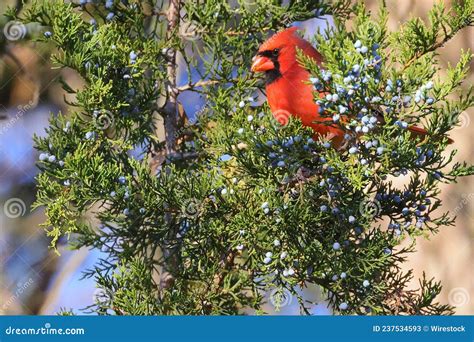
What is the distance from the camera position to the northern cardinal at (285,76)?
85.9 inches

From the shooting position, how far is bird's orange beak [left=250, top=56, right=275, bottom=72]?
2219 millimetres

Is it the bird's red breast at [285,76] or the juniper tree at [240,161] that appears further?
the bird's red breast at [285,76]

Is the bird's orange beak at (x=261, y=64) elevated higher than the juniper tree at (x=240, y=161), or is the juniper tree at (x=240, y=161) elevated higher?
the bird's orange beak at (x=261, y=64)

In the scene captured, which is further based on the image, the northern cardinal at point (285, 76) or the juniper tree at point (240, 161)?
the northern cardinal at point (285, 76)

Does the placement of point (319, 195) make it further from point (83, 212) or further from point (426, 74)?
point (83, 212)

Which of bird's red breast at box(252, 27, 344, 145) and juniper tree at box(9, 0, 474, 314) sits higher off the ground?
bird's red breast at box(252, 27, 344, 145)

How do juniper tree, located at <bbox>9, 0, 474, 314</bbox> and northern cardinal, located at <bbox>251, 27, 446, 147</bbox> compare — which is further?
northern cardinal, located at <bbox>251, 27, 446, 147</bbox>

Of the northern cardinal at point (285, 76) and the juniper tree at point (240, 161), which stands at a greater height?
the northern cardinal at point (285, 76)

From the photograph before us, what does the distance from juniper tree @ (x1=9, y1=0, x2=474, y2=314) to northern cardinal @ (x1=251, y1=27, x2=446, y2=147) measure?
0.13 feet

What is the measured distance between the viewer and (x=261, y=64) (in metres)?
2.24

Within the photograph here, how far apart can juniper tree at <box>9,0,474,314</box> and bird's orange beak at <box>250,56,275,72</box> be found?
0.03 metres

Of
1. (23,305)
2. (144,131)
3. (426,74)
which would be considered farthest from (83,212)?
(23,305)

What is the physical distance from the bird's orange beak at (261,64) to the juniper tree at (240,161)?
31 millimetres

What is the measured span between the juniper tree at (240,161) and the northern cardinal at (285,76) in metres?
0.04
